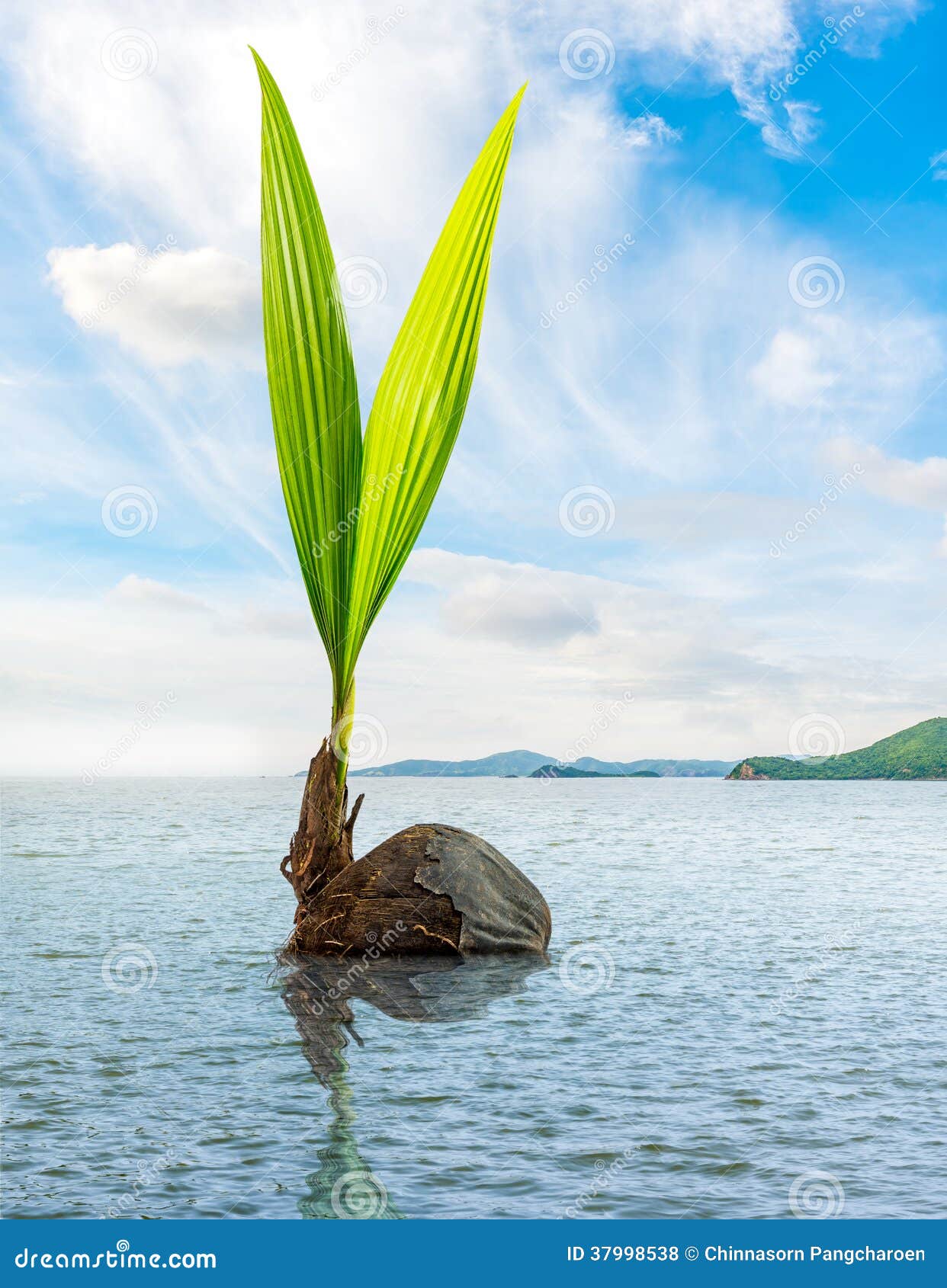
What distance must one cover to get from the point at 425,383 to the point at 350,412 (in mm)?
782

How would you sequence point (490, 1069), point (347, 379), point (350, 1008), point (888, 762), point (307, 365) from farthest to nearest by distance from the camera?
point (888, 762) < point (347, 379) < point (307, 365) < point (350, 1008) < point (490, 1069)

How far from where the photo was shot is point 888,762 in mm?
98375

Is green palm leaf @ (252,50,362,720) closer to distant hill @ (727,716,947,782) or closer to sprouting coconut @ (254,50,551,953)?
sprouting coconut @ (254,50,551,953)

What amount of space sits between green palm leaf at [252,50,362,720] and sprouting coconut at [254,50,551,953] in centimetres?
1

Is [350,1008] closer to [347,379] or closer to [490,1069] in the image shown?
[490,1069]

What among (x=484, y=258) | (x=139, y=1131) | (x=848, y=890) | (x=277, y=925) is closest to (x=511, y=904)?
(x=277, y=925)

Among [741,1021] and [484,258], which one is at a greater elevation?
[484,258]

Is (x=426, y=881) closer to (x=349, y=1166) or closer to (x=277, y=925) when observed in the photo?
(x=277, y=925)

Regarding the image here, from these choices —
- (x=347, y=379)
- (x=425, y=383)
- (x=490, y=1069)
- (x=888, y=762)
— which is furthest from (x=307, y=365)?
(x=888, y=762)

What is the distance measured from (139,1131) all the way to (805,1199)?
10.5 feet

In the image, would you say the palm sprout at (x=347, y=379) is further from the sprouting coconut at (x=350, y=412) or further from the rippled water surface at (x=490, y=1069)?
the rippled water surface at (x=490, y=1069)

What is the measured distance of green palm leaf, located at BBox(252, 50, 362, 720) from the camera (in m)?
9.33

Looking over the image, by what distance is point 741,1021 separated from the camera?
290 inches

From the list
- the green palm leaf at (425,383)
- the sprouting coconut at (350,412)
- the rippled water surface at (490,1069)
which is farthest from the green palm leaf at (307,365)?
the rippled water surface at (490,1069)
